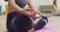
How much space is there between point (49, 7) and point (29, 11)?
5.93 feet

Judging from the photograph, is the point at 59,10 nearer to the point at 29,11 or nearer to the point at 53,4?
the point at 53,4

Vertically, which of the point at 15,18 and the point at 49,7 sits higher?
the point at 15,18

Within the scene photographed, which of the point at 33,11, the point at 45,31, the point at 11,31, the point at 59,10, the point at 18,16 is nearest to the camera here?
the point at 33,11

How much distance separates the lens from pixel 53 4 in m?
2.60

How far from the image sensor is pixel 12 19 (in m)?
1.05

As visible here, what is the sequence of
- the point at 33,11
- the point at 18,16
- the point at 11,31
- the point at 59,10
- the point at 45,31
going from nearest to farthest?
the point at 33,11
the point at 18,16
the point at 11,31
the point at 45,31
the point at 59,10

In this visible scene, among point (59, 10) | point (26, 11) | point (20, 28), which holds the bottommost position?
point (59, 10)

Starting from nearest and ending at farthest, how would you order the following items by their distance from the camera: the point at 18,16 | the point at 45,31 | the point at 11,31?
Result: the point at 18,16 < the point at 11,31 < the point at 45,31

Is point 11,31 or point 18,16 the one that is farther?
point 11,31

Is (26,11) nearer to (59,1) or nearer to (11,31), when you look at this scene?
(11,31)

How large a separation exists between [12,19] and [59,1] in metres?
1.73

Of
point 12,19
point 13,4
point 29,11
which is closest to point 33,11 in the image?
point 29,11

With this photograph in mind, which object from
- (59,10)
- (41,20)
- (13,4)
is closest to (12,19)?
(13,4)

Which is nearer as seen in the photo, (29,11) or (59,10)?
(29,11)
